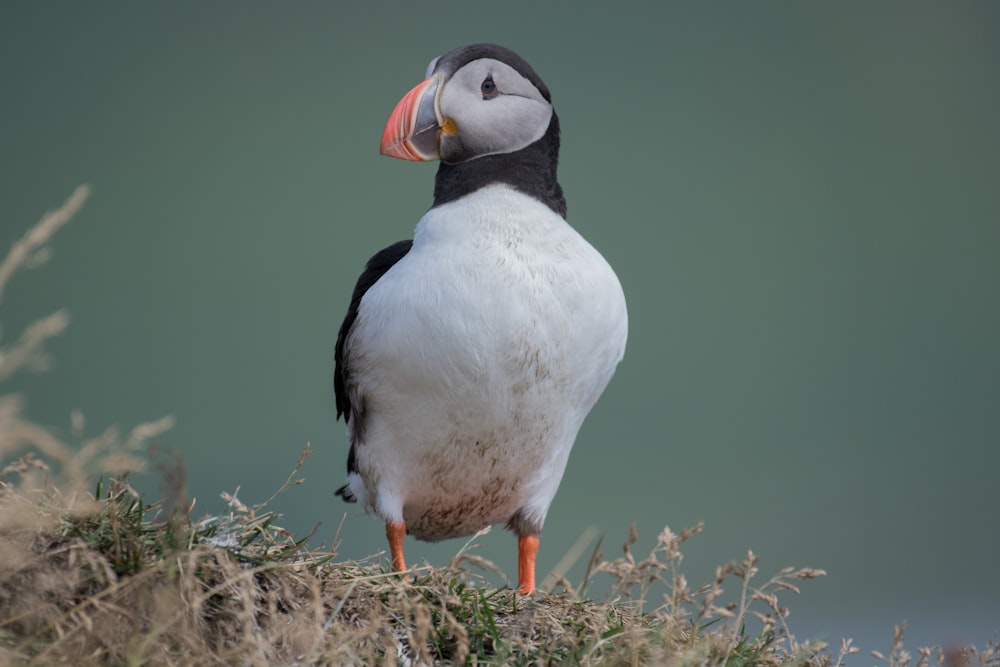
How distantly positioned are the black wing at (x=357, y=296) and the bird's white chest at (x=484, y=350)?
0.18 metres

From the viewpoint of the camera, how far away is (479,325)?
3.56 m

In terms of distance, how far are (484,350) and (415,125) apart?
0.90m

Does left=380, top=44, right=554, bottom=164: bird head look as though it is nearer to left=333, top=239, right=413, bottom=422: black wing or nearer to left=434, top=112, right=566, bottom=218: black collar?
left=434, top=112, right=566, bottom=218: black collar

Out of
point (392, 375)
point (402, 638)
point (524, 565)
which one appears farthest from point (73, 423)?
point (524, 565)

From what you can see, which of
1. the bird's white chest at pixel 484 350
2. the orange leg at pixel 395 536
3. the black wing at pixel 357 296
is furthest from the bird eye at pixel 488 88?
the orange leg at pixel 395 536

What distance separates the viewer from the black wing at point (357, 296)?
4.12 m

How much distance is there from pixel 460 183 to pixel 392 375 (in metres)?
0.76

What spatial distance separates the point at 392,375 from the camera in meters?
3.79

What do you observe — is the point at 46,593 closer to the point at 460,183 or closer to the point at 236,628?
the point at 236,628

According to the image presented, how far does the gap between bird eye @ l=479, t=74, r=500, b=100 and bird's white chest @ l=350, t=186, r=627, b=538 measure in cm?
37

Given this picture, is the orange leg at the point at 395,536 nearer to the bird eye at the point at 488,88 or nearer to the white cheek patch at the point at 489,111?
the white cheek patch at the point at 489,111

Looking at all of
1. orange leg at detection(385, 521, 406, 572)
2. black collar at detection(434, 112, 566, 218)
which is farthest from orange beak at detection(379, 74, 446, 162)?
orange leg at detection(385, 521, 406, 572)

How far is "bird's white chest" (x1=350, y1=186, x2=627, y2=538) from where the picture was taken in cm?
359

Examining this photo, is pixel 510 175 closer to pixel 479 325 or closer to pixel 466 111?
pixel 466 111
